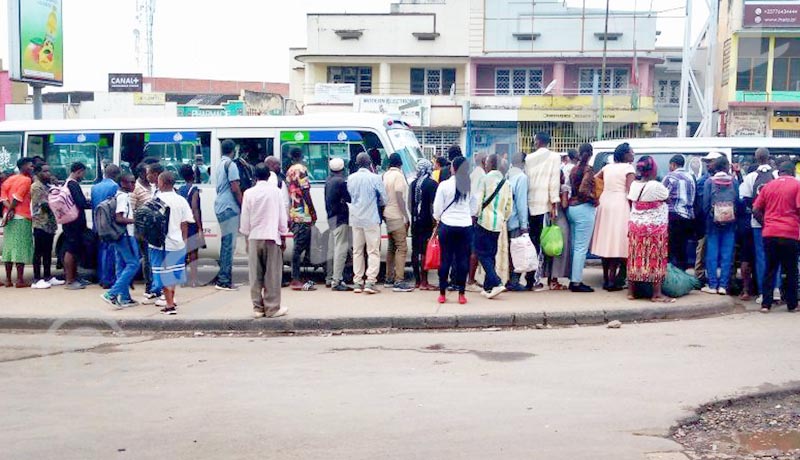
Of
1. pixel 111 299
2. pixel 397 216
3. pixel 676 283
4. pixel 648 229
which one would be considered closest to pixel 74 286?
pixel 111 299

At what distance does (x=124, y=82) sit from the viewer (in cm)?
4881

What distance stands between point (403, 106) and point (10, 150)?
2473 cm

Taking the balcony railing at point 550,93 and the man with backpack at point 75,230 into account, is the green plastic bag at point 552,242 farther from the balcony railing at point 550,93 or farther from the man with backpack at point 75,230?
the balcony railing at point 550,93

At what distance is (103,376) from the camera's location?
6844 mm

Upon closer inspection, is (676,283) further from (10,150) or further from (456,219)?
(10,150)

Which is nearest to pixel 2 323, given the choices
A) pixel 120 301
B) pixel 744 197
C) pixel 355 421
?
pixel 120 301

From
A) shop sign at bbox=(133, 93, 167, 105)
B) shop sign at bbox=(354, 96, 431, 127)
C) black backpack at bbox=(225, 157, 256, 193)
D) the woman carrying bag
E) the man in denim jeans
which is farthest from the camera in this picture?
shop sign at bbox=(133, 93, 167, 105)

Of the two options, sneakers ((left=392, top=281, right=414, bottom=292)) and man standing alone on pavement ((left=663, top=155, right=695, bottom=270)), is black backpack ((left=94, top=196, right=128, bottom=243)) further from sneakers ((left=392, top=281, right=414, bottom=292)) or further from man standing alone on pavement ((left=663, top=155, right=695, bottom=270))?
man standing alone on pavement ((left=663, top=155, right=695, bottom=270))

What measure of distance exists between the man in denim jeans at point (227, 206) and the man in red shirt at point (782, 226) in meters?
6.61

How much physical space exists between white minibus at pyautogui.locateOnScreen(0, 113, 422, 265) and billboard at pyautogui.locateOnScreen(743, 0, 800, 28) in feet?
86.2

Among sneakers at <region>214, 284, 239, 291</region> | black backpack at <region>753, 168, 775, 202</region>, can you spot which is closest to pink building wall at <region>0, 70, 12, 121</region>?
sneakers at <region>214, 284, 239, 291</region>

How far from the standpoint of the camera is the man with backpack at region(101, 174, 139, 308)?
956cm

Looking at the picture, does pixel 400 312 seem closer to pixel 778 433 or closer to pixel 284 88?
pixel 778 433

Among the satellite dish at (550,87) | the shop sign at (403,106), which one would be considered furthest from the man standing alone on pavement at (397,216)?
the satellite dish at (550,87)
